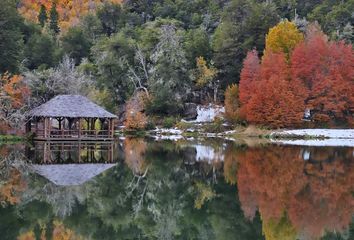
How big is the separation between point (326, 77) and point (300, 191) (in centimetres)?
3667

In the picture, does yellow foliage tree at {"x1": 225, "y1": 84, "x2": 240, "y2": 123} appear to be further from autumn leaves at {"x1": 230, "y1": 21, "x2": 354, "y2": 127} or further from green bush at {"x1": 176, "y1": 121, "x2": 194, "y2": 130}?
green bush at {"x1": 176, "y1": 121, "x2": 194, "y2": 130}

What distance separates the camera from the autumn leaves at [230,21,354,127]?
51594 mm

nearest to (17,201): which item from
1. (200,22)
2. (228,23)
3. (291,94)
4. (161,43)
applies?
(291,94)

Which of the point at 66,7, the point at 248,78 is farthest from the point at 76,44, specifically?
the point at 248,78

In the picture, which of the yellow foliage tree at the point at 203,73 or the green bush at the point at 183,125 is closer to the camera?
the green bush at the point at 183,125

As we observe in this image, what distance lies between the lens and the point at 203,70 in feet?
194

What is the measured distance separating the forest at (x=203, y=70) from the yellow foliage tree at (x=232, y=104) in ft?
0.33

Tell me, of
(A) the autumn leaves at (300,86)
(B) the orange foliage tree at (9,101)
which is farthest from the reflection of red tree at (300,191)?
(A) the autumn leaves at (300,86)

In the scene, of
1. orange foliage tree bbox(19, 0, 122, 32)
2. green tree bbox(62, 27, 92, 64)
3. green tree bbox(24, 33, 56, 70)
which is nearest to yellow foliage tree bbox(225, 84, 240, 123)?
Answer: green tree bbox(24, 33, 56, 70)

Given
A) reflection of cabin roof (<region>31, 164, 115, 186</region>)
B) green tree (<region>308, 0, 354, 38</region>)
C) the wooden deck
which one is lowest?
reflection of cabin roof (<region>31, 164, 115, 186</region>)

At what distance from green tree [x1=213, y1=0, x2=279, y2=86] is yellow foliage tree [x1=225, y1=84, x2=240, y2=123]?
4510mm

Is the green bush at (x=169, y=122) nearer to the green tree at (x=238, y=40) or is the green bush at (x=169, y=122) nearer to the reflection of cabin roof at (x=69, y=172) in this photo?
the green tree at (x=238, y=40)

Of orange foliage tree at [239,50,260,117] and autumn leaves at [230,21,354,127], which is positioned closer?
autumn leaves at [230,21,354,127]

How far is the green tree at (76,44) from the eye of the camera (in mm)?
71875
